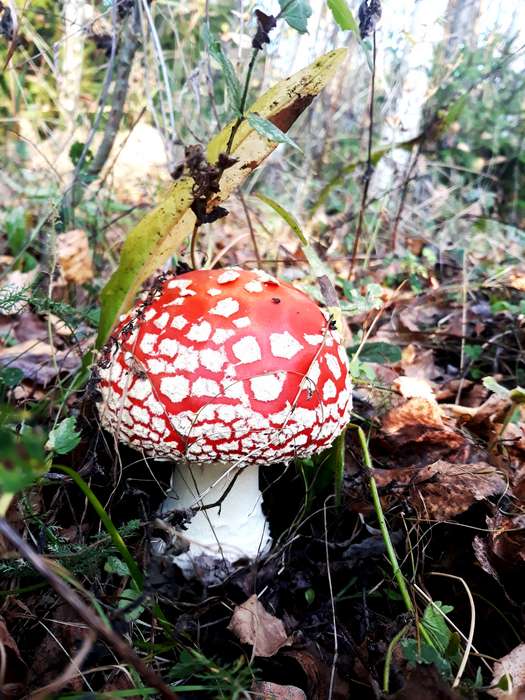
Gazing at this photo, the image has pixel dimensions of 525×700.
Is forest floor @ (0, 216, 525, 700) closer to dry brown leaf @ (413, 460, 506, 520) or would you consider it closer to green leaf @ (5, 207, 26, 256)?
dry brown leaf @ (413, 460, 506, 520)

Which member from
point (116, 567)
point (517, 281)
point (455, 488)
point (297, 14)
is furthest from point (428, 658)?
point (517, 281)

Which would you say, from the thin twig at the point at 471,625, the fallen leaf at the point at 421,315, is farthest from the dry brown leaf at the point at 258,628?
the fallen leaf at the point at 421,315

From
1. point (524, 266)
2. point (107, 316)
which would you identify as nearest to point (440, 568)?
point (107, 316)

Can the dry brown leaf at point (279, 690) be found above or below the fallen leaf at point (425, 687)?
below

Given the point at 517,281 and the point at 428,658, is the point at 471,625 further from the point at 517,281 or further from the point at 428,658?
the point at 517,281

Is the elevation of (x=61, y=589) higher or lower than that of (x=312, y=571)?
A: higher

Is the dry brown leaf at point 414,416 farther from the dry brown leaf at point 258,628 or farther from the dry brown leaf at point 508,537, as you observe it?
the dry brown leaf at point 258,628

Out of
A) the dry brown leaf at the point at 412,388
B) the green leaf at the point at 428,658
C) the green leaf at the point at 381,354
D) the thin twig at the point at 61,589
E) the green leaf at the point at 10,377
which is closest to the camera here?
the thin twig at the point at 61,589
